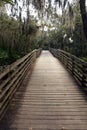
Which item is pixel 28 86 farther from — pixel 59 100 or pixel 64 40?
pixel 64 40

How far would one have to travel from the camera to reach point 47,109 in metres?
5.75

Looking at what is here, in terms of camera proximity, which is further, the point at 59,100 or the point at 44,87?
the point at 44,87

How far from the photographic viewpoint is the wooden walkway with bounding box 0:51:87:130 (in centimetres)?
477

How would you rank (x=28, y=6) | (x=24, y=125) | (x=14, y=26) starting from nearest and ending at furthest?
(x=24, y=125) → (x=28, y=6) → (x=14, y=26)

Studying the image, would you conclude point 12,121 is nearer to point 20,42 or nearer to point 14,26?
A: point 14,26

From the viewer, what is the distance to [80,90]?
25.6ft

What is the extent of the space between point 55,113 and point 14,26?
50.4 feet

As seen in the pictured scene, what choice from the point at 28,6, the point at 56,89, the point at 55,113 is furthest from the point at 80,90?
the point at 28,6

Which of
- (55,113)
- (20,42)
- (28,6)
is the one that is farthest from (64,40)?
(55,113)

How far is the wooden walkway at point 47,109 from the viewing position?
15.6 feet

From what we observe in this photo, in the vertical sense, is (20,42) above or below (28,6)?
below

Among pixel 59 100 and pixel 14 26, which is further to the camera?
pixel 14 26

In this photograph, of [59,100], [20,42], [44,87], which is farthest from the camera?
[20,42]

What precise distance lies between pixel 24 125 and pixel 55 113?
0.95 m
